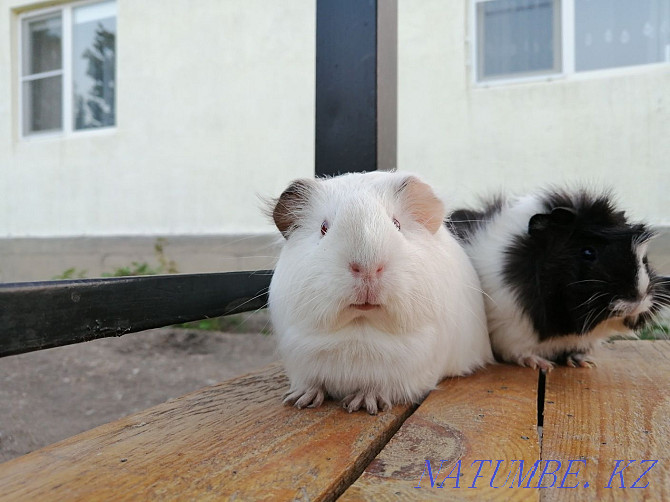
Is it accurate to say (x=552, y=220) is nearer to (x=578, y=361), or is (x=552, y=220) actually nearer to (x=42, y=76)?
(x=578, y=361)

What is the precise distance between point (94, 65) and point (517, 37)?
15.5 feet

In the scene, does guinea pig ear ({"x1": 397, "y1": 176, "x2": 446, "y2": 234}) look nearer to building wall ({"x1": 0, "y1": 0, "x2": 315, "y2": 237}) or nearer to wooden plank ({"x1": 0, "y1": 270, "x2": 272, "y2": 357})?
wooden plank ({"x1": 0, "y1": 270, "x2": 272, "y2": 357})

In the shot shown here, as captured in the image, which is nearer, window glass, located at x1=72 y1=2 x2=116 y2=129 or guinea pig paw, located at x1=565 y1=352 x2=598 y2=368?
guinea pig paw, located at x1=565 y1=352 x2=598 y2=368

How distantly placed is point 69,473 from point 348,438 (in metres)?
0.48

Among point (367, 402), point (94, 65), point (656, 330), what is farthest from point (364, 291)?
point (94, 65)

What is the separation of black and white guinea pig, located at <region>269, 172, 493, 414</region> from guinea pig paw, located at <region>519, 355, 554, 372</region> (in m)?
0.37

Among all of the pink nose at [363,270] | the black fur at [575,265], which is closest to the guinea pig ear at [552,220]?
the black fur at [575,265]

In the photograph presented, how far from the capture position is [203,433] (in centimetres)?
102

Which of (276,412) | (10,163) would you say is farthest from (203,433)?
(10,163)

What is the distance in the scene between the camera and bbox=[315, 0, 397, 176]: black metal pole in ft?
5.33

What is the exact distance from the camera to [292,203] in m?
1.25

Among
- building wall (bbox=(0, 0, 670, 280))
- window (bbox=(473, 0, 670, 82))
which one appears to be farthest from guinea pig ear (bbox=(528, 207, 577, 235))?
window (bbox=(473, 0, 670, 82))

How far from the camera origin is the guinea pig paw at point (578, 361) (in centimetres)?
162

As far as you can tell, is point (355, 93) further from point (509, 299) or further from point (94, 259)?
point (94, 259)
